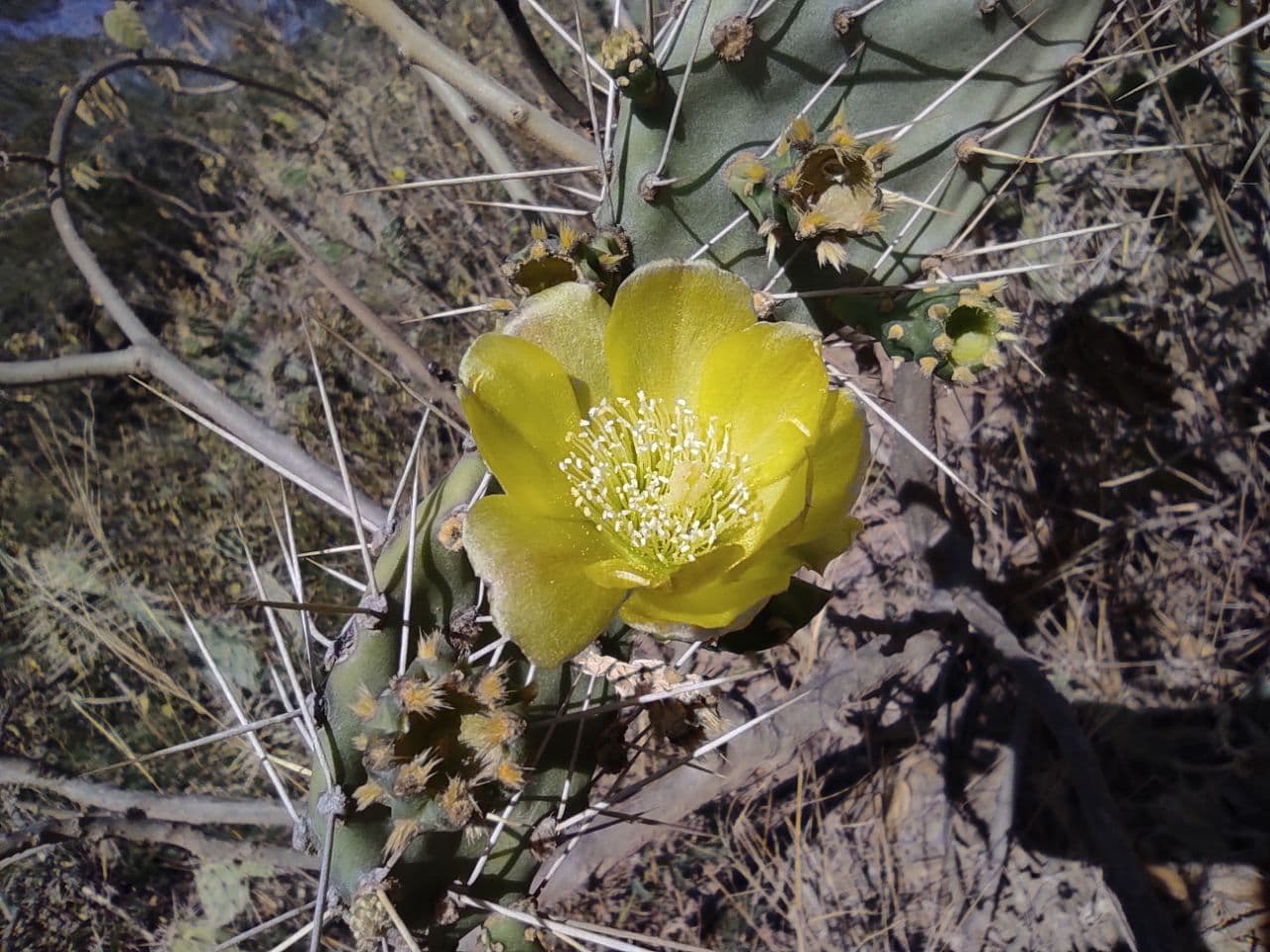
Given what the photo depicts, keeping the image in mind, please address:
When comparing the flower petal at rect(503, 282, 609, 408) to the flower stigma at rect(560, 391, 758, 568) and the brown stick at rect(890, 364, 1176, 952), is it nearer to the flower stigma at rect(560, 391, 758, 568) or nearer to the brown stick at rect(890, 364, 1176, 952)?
the flower stigma at rect(560, 391, 758, 568)

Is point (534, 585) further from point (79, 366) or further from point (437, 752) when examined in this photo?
point (79, 366)

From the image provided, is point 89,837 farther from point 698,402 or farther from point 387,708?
point 698,402

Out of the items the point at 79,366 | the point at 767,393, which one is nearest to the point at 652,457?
the point at 767,393

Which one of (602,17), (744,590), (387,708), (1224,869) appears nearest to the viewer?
(744,590)

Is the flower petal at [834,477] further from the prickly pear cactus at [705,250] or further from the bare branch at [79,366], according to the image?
the bare branch at [79,366]

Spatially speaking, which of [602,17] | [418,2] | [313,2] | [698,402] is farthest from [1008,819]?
[313,2]

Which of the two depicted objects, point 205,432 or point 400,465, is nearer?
point 400,465

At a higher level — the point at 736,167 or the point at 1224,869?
the point at 736,167
